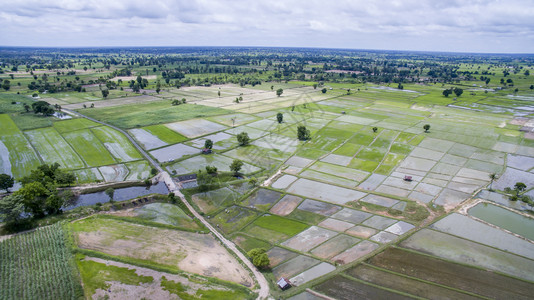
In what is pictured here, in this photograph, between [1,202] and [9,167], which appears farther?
[9,167]

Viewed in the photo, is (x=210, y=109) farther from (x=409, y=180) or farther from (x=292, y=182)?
(x=409, y=180)

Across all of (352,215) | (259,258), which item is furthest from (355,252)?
(259,258)

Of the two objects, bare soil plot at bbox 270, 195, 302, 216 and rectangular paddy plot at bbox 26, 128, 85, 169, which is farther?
rectangular paddy plot at bbox 26, 128, 85, 169

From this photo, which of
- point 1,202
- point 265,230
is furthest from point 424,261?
point 1,202

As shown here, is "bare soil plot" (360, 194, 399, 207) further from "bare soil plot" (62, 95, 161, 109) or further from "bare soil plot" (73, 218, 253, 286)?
"bare soil plot" (62, 95, 161, 109)

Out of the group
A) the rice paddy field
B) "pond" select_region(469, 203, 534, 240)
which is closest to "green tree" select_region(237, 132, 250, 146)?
the rice paddy field

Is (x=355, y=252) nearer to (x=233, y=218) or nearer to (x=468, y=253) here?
(x=468, y=253)
